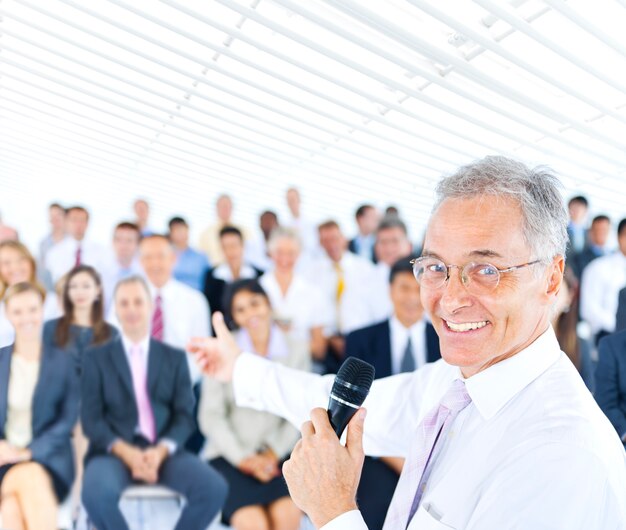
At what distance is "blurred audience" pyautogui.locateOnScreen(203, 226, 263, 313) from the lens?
316 cm

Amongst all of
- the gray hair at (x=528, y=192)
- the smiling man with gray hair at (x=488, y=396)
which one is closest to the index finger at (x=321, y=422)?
the smiling man with gray hair at (x=488, y=396)

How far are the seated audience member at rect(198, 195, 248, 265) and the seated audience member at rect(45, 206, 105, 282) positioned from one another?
0.87m

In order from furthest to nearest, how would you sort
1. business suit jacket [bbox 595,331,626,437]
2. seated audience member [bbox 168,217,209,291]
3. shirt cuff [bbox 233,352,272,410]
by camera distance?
seated audience member [bbox 168,217,209,291], business suit jacket [bbox 595,331,626,437], shirt cuff [bbox 233,352,272,410]

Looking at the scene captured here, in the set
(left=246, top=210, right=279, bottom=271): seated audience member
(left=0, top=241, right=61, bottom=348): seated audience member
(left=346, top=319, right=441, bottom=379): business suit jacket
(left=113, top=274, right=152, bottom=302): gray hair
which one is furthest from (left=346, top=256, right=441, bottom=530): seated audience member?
(left=0, top=241, right=61, bottom=348): seated audience member

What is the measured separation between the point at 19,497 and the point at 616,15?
4329 millimetres

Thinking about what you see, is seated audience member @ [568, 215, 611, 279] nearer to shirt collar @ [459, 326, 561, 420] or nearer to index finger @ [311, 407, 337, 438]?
shirt collar @ [459, 326, 561, 420]

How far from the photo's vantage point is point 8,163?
342cm

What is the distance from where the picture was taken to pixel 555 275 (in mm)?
1000

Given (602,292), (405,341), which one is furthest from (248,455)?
(602,292)

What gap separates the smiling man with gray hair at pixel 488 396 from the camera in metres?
0.75

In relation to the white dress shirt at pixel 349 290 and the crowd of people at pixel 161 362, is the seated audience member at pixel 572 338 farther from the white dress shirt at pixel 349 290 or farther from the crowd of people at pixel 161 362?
the white dress shirt at pixel 349 290

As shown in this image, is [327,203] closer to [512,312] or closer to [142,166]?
[142,166]

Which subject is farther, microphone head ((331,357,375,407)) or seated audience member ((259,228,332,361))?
seated audience member ((259,228,332,361))

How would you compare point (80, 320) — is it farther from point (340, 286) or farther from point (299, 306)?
point (340, 286)
